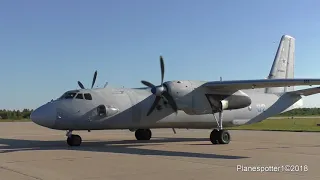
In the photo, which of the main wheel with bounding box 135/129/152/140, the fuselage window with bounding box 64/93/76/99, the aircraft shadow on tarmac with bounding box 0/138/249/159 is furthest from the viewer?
the main wheel with bounding box 135/129/152/140

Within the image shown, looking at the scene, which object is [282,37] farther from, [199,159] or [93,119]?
[199,159]

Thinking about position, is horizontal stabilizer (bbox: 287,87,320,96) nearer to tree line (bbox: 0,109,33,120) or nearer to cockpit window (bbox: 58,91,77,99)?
cockpit window (bbox: 58,91,77,99)

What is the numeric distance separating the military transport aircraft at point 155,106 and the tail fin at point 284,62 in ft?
13.8

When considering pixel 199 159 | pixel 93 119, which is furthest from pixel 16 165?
pixel 93 119

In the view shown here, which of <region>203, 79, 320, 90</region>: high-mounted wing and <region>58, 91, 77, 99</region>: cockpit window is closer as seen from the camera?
<region>203, 79, 320, 90</region>: high-mounted wing

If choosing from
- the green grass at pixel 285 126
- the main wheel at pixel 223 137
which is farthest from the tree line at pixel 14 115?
the main wheel at pixel 223 137

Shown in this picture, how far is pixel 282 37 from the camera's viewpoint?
1198 inches

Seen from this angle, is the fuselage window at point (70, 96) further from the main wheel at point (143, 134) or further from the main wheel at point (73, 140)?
the main wheel at point (143, 134)

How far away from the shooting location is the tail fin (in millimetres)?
29516

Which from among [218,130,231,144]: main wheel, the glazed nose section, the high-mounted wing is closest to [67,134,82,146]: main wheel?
the glazed nose section

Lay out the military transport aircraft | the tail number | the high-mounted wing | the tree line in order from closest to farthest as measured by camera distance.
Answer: the high-mounted wing
the military transport aircraft
the tail number
the tree line

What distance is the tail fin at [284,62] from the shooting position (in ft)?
96.8

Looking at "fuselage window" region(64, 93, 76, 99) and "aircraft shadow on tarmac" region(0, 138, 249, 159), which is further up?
"fuselage window" region(64, 93, 76, 99)

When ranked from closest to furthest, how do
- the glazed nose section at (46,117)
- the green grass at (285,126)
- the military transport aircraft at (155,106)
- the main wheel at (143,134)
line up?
the glazed nose section at (46,117) → the military transport aircraft at (155,106) → the main wheel at (143,134) → the green grass at (285,126)
